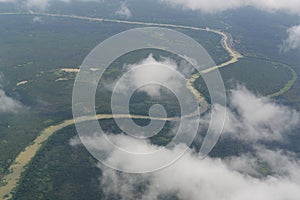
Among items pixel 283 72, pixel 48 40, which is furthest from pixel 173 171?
pixel 48 40

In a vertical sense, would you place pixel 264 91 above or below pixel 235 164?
above

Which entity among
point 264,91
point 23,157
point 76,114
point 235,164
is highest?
point 264,91

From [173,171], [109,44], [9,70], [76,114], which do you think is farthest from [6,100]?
[109,44]

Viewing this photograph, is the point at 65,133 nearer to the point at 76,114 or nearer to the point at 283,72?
the point at 76,114

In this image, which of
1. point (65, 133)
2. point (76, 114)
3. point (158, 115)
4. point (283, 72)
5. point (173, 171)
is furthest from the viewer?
point (283, 72)

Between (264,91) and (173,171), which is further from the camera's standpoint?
(264,91)

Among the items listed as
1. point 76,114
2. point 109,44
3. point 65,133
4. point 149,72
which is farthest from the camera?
point 109,44

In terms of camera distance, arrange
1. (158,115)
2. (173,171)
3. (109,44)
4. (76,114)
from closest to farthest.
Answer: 1. (173,171)
2. (76,114)
3. (158,115)
4. (109,44)

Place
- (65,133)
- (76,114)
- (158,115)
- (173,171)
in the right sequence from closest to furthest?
(173,171)
(65,133)
(76,114)
(158,115)

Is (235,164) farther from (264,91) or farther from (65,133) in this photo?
(264,91)
